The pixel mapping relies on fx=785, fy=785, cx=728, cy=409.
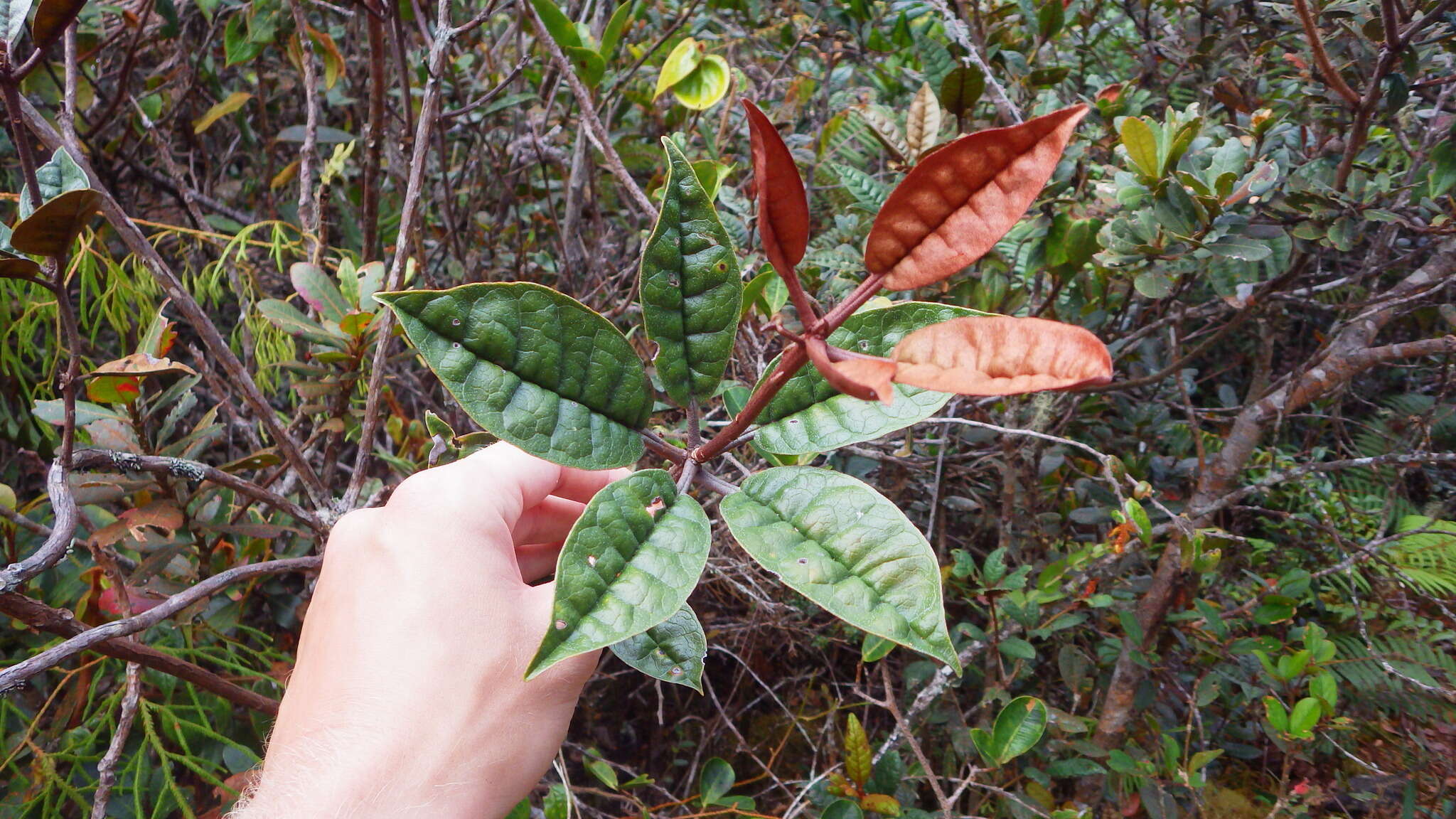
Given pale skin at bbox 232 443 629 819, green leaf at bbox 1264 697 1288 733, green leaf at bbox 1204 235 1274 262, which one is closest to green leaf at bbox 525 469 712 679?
pale skin at bbox 232 443 629 819

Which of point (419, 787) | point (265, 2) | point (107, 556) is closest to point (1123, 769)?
point (419, 787)

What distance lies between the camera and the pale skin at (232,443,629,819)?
2.52 ft

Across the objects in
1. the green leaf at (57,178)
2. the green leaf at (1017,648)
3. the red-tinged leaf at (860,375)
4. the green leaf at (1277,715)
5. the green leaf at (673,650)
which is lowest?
the green leaf at (1277,715)

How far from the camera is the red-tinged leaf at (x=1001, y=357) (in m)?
0.39

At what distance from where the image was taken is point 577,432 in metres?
0.65

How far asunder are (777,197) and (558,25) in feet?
3.51

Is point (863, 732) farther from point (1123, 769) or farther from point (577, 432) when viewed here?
point (577, 432)

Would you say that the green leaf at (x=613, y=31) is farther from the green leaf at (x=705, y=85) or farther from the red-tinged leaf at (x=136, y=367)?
the red-tinged leaf at (x=136, y=367)

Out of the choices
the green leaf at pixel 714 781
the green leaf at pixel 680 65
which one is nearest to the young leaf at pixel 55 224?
the green leaf at pixel 680 65

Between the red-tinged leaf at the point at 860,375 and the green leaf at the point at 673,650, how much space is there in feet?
1.26

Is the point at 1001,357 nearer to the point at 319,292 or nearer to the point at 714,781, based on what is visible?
the point at 319,292

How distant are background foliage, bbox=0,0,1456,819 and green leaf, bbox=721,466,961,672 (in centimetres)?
42

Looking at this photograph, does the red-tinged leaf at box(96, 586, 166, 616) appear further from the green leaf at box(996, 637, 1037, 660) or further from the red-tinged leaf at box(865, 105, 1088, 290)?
the green leaf at box(996, 637, 1037, 660)

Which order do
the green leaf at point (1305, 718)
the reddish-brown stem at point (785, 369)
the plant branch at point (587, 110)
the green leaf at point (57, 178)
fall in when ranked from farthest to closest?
the green leaf at point (1305, 718) < the plant branch at point (587, 110) < the green leaf at point (57, 178) < the reddish-brown stem at point (785, 369)
